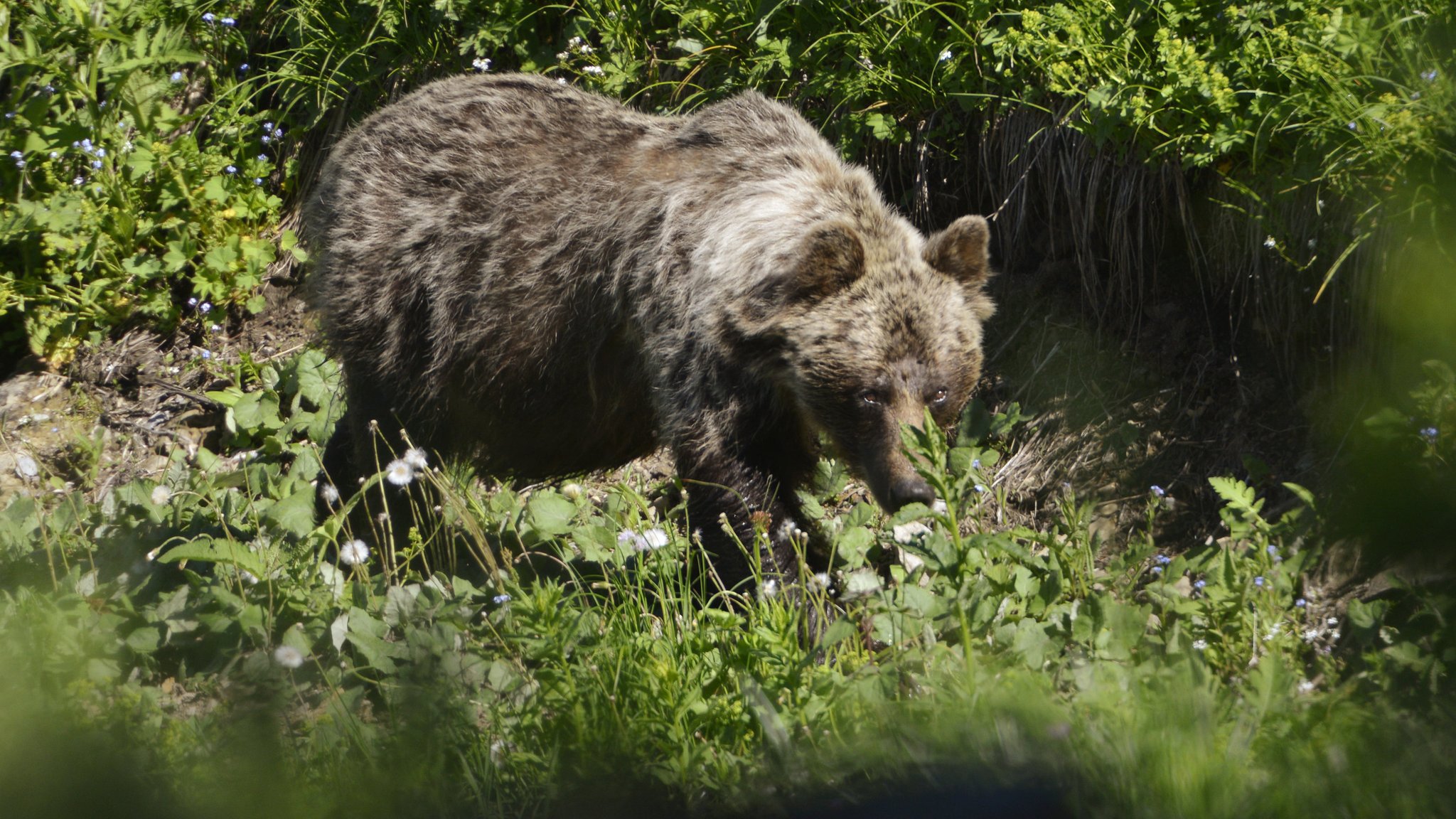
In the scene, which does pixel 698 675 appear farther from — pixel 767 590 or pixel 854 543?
pixel 854 543

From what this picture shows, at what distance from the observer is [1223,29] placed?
424cm

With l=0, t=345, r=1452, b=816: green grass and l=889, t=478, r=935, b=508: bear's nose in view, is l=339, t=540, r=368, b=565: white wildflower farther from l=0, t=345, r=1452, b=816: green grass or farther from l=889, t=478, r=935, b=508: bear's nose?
l=889, t=478, r=935, b=508: bear's nose

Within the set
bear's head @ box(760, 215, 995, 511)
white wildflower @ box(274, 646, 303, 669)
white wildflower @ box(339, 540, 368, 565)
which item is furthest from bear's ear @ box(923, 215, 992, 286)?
white wildflower @ box(274, 646, 303, 669)

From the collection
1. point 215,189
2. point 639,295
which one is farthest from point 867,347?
point 215,189

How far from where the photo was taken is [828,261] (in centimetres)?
386

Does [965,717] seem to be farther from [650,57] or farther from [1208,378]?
[650,57]

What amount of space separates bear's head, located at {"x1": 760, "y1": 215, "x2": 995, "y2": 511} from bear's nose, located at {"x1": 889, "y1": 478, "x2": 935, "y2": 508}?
0.10 feet

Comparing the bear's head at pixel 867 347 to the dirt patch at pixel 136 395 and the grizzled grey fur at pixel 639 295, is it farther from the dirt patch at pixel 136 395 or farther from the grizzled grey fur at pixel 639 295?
the dirt patch at pixel 136 395

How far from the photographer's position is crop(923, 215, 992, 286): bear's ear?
404cm

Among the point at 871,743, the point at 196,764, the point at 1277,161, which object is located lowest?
the point at 196,764

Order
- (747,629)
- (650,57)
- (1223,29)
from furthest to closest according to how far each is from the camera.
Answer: (650,57) < (1223,29) < (747,629)

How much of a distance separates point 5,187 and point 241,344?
151 cm

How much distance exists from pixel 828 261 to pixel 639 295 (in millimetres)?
686

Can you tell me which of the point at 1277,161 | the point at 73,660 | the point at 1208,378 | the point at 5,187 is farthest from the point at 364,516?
the point at 1277,161
